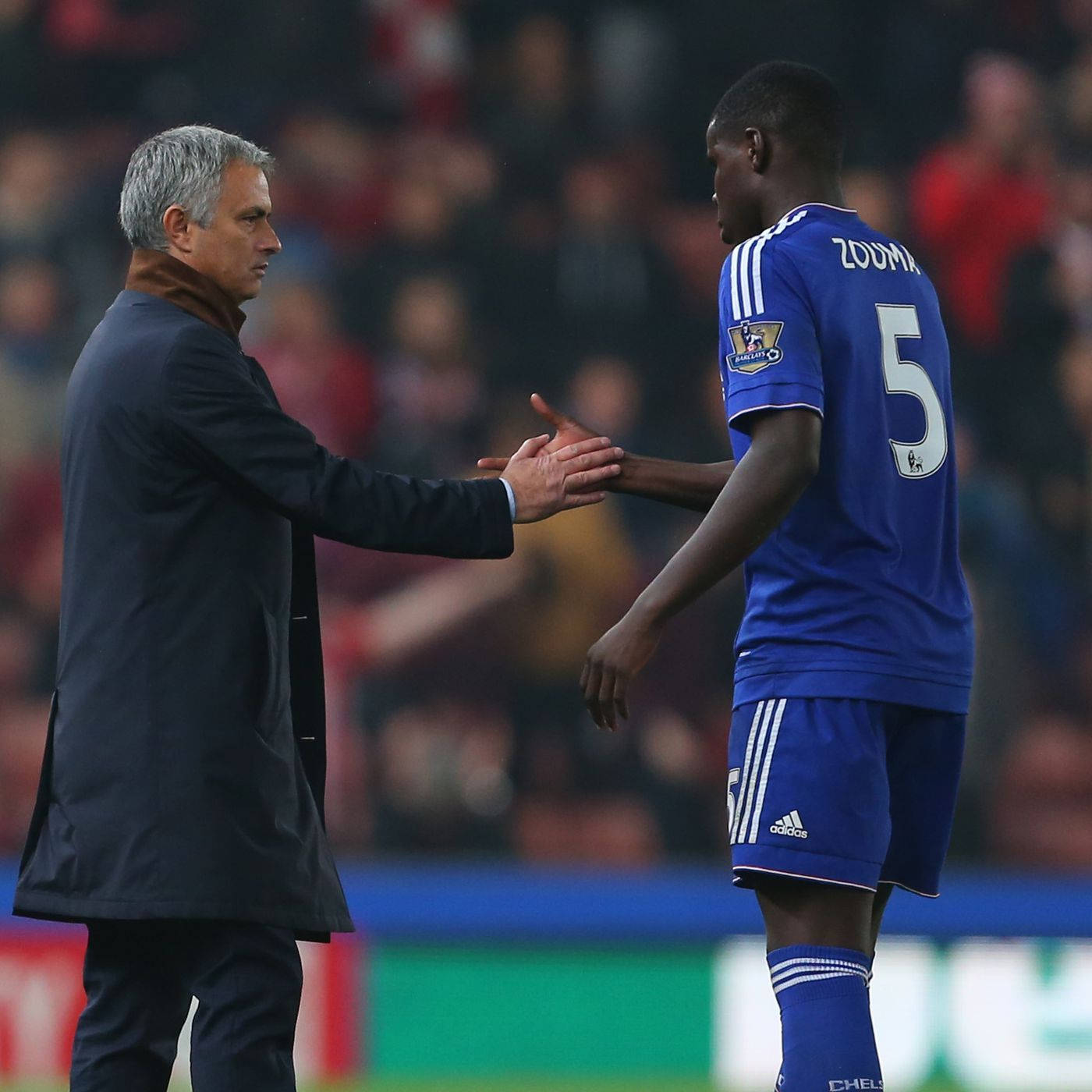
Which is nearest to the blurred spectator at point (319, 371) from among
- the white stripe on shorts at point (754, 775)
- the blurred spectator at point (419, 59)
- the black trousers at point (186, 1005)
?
the blurred spectator at point (419, 59)

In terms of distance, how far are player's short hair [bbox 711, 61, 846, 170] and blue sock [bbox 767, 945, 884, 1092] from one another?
1.19 metres

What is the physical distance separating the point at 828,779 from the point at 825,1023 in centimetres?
33

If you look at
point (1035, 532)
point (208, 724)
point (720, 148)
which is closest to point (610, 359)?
point (1035, 532)

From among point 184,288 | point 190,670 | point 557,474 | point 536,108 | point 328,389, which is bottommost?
point 190,670

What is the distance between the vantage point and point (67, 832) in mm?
2816

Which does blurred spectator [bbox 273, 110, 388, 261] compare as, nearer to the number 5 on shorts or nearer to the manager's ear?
the manager's ear

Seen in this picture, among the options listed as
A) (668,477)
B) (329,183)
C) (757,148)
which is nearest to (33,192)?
(329,183)

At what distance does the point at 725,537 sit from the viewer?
272cm

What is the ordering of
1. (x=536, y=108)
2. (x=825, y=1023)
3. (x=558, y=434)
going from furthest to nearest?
(x=536, y=108)
(x=558, y=434)
(x=825, y=1023)

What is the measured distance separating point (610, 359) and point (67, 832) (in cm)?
422

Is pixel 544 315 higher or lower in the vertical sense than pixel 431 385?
higher

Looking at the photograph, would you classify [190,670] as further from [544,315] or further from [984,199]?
[984,199]

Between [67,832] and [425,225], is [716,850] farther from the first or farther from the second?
[67,832]

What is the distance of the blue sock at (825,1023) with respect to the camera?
270 cm
